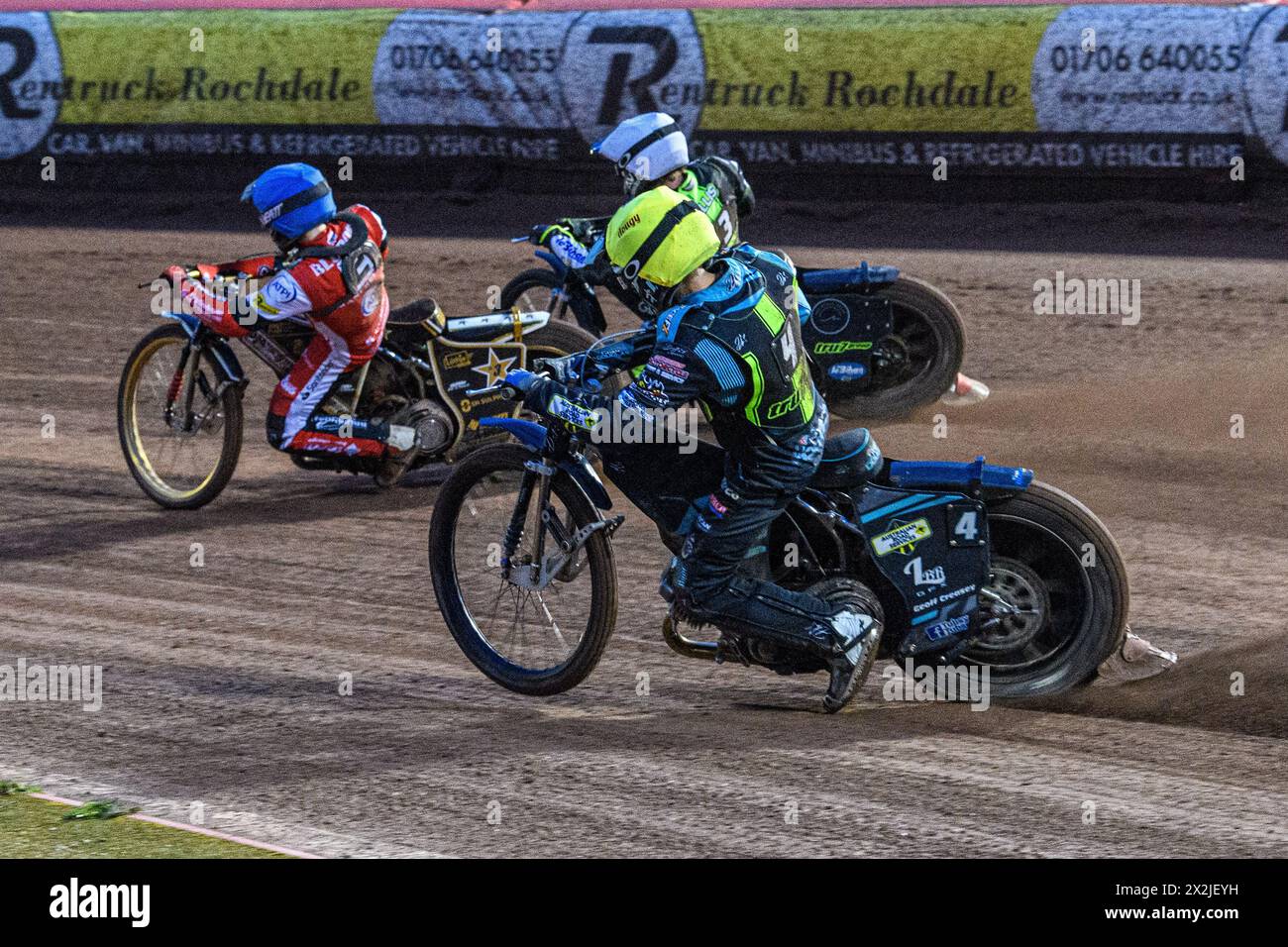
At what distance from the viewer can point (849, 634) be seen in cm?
583

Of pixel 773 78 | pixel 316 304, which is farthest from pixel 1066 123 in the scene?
pixel 316 304

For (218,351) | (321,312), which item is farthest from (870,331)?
(218,351)

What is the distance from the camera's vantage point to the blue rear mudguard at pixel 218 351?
9297mm

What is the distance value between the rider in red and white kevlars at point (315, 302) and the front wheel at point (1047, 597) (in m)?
4.22

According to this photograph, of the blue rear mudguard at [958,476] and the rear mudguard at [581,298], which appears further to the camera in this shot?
the rear mudguard at [581,298]

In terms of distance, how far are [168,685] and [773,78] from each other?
1296 centimetres

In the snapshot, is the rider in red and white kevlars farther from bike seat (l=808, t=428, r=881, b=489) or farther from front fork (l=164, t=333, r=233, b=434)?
bike seat (l=808, t=428, r=881, b=489)

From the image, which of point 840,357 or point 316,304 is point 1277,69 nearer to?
point 840,357

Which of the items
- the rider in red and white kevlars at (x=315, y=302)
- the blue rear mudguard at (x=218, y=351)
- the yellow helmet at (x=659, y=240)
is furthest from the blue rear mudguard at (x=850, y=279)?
the yellow helmet at (x=659, y=240)

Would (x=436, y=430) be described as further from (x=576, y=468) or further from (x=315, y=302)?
(x=576, y=468)

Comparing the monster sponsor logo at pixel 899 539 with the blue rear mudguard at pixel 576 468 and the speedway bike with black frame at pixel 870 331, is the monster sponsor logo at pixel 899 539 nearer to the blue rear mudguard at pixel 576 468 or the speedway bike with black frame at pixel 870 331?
the blue rear mudguard at pixel 576 468

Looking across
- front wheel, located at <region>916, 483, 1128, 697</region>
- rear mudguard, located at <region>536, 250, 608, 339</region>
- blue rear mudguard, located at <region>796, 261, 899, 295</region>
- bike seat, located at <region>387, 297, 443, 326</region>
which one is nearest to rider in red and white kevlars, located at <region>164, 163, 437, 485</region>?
bike seat, located at <region>387, 297, 443, 326</region>

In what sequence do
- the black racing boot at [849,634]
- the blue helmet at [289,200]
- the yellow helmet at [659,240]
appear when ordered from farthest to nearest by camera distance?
the blue helmet at [289,200], the black racing boot at [849,634], the yellow helmet at [659,240]

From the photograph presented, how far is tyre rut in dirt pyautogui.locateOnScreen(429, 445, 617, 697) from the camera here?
Result: 609 cm
